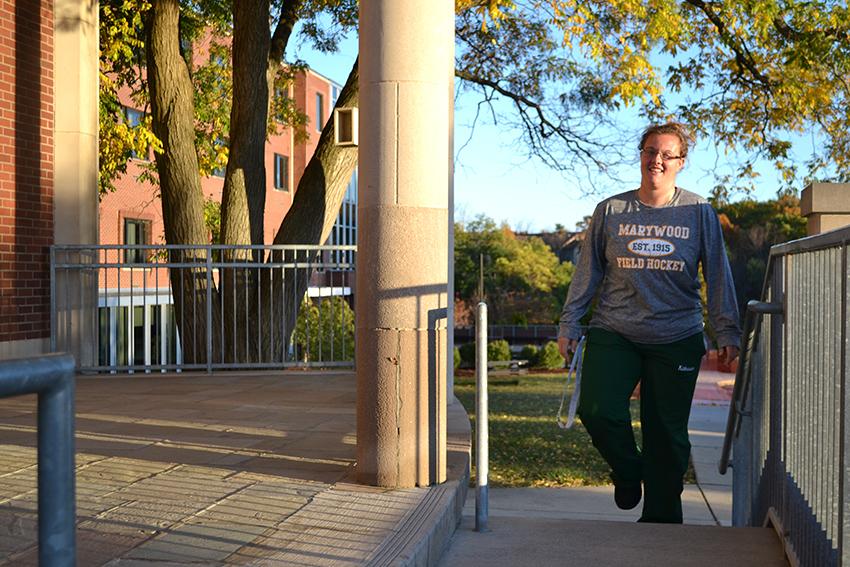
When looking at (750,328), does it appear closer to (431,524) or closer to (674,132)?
(674,132)

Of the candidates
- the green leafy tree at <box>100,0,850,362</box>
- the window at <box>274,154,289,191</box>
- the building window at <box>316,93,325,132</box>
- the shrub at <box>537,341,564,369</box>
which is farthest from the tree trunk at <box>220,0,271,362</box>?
the building window at <box>316,93,325,132</box>

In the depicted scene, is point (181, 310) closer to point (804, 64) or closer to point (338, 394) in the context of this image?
point (338, 394)

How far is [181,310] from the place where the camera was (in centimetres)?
1198

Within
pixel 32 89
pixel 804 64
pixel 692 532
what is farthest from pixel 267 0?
pixel 692 532

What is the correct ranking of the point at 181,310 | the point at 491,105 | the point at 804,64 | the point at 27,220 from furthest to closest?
the point at 491,105, the point at 804,64, the point at 181,310, the point at 27,220

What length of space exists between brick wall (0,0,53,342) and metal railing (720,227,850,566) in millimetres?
6980

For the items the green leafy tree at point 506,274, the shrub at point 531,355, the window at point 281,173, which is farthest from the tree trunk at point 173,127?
the green leafy tree at point 506,274

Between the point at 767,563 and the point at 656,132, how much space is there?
211 centimetres

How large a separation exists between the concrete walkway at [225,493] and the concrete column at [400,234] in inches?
13.3

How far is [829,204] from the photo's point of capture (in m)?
5.28

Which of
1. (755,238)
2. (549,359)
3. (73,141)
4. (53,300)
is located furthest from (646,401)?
(755,238)

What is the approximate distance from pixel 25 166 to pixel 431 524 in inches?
292

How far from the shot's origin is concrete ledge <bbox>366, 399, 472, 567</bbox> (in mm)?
3883

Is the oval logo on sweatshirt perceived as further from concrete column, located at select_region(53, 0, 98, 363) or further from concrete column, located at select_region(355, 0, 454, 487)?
concrete column, located at select_region(53, 0, 98, 363)
